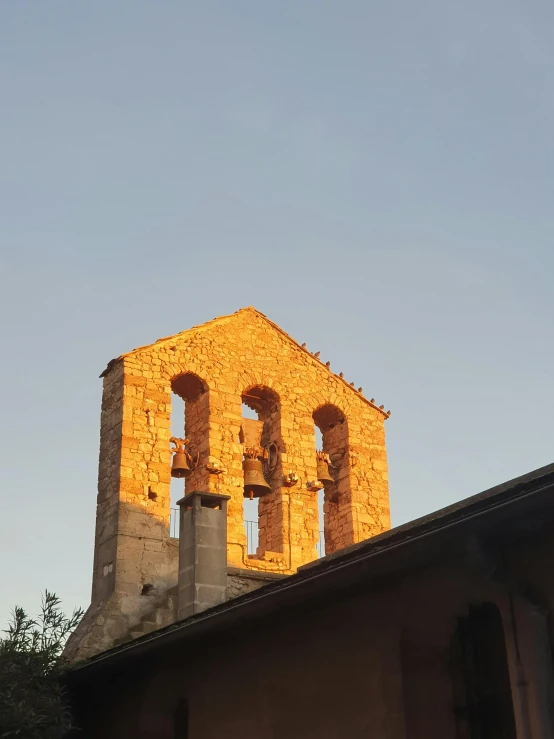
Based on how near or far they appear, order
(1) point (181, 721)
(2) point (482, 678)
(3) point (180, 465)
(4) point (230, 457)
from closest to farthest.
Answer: (2) point (482, 678) → (1) point (181, 721) → (3) point (180, 465) → (4) point (230, 457)

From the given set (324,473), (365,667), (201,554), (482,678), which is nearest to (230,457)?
(324,473)

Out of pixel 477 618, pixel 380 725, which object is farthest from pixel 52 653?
pixel 477 618

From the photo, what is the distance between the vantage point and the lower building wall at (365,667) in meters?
5.09

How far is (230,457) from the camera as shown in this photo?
12328 mm

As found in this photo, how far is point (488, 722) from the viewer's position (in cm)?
551

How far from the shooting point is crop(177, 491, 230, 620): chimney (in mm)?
10602

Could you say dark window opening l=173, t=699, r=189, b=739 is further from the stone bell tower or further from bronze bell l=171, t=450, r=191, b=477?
bronze bell l=171, t=450, r=191, b=477

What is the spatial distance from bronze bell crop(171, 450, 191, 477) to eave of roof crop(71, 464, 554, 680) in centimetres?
442

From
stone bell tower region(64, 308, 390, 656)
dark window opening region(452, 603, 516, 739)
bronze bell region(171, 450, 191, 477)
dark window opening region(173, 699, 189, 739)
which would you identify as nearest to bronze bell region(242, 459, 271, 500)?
stone bell tower region(64, 308, 390, 656)

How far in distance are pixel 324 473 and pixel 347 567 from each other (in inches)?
293

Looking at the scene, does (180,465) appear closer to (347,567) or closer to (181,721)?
(181,721)

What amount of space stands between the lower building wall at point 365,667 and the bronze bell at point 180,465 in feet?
14.6

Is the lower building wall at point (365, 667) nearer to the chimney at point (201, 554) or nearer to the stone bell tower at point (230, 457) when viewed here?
the chimney at point (201, 554)

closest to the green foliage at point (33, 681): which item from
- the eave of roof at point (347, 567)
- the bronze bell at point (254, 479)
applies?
the eave of roof at point (347, 567)
